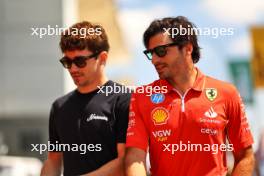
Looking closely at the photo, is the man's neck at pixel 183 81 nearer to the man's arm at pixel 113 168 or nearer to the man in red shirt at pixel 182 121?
the man in red shirt at pixel 182 121

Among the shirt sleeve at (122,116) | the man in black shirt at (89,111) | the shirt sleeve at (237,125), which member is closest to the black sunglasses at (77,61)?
the man in black shirt at (89,111)

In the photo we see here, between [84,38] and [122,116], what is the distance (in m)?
0.51

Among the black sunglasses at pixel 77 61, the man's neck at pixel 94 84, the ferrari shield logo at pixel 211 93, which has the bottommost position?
the ferrari shield logo at pixel 211 93

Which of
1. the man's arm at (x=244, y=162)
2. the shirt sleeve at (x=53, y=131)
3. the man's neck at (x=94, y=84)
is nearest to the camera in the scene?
the man's arm at (x=244, y=162)

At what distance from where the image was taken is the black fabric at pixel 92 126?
4.11 metres

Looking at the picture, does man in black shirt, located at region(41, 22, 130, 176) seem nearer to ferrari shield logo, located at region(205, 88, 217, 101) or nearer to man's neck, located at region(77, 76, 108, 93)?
man's neck, located at region(77, 76, 108, 93)

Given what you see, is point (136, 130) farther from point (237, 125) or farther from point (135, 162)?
point (237, 125)

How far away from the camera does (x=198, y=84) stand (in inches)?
157

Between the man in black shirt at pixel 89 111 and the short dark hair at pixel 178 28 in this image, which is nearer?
the short dark hair at pixel 178 28

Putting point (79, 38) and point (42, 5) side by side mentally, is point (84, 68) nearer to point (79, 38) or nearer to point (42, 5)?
point (79, 38)

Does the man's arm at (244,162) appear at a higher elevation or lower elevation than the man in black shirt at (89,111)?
lower

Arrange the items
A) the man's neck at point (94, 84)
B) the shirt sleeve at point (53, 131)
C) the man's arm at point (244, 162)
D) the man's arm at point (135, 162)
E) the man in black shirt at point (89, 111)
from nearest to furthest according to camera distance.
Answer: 1. the man's arm at point (135, 162)
2. the man's arm at point (244, 162)
3. the man in black shirt at point (89, 111)
4. the man's neck at point (94, 84)
5. the shirt sleeve at point (53, 131)

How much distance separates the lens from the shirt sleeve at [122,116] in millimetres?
4113

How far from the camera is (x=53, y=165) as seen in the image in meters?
4.41
